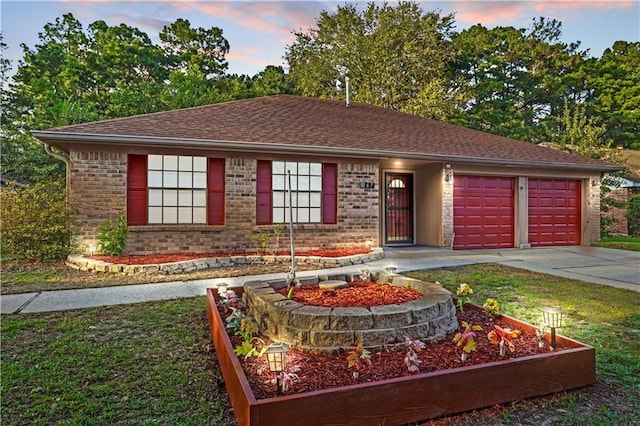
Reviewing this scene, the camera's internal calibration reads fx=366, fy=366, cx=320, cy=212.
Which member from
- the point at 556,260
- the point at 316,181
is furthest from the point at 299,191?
the point at 556,260

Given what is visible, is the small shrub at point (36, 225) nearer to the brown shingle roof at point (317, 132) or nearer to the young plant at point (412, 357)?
the brown shingle roof at point (317, 132)

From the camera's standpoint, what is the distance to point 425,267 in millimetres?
7246

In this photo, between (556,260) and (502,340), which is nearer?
(502,340)

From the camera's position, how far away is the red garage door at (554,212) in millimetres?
11234

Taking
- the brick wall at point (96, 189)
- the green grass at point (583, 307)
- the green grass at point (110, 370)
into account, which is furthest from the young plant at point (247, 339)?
the brick wall at point (96, 189)

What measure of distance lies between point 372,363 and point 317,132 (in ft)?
25.9

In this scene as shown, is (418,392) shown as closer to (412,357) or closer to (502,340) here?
(412,357)

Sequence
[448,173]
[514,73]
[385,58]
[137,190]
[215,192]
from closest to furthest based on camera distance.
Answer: [137,190]
[215,192]
[448,173]
[385,58]
[514,73]

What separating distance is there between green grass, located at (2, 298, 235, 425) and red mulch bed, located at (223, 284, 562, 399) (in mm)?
287

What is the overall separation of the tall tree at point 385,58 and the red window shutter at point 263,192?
15.2 m

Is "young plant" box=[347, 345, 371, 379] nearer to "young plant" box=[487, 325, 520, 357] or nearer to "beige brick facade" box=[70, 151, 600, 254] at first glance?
"young plant" box=[487, 325, 520, 357]

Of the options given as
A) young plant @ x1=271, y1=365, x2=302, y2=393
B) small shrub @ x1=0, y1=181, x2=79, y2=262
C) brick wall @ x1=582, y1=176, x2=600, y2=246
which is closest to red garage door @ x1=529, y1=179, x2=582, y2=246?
brick wall @ x1=582, y1=176, x2=600, y2=246

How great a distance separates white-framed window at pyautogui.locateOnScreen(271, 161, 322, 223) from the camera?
29.0 ft

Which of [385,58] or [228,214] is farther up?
[385,58]
